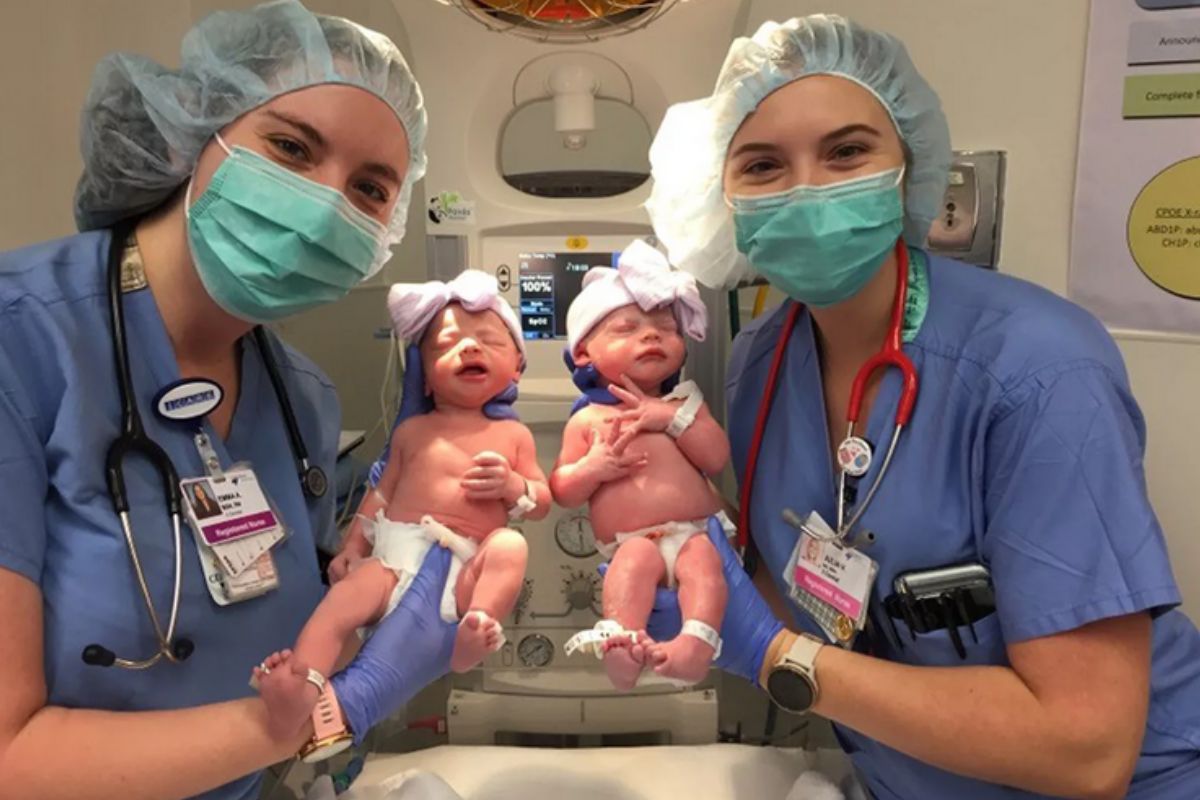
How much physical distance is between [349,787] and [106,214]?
3.11 ft

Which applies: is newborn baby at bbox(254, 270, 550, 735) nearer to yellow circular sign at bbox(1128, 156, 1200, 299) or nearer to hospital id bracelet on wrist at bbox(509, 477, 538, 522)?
hospital id bracelet on wrist at bbox(509, 477, 538, 522)

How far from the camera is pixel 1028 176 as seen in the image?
167cm

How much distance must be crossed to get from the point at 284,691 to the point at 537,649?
0.81 m

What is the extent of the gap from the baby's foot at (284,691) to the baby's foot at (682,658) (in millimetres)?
414

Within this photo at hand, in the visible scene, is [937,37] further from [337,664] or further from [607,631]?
[337,664]

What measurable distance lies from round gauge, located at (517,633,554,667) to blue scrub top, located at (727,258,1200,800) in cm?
56

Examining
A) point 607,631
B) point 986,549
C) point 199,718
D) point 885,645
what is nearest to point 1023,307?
point 986,549

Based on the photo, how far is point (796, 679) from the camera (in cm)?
116

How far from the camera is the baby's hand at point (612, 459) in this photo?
51.8 inches

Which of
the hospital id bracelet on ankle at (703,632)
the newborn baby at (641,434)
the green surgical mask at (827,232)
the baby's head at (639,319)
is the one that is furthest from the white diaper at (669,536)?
the green surgical mask at (827,232)

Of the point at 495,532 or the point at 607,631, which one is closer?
the point at 607,631

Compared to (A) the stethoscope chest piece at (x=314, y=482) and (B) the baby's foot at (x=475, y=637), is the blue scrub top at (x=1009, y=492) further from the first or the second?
(A) the stethoscope chest piece at (x=314, y=482)

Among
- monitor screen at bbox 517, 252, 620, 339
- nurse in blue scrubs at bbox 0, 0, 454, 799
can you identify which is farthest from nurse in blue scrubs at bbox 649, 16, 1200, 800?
nurse in blue scrubs at bbox 0, 0, 454, 799

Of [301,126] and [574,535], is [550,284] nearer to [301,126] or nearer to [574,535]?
[574,535]
